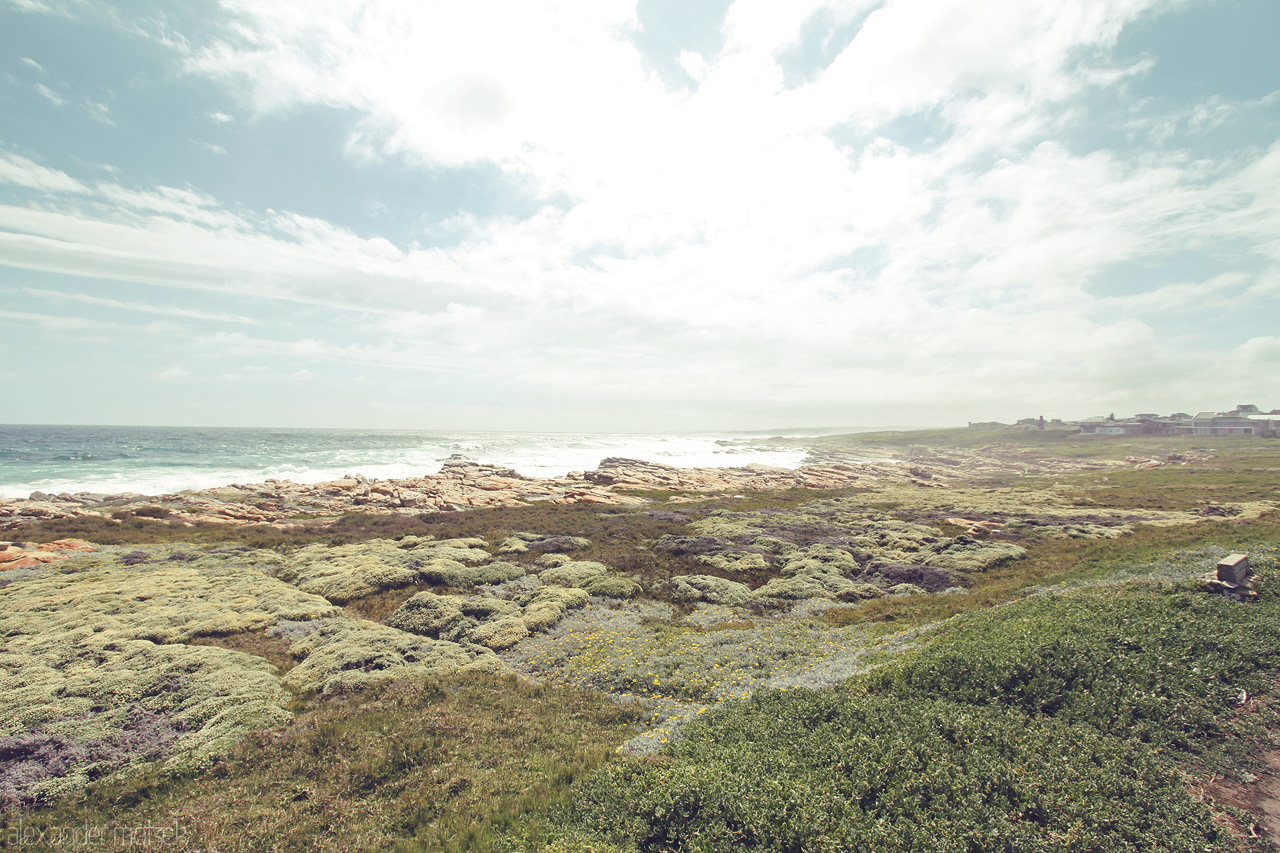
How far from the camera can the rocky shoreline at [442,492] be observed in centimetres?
3716

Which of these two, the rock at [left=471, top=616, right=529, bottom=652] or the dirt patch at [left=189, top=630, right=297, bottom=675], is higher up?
the dirt patch at [left=189, top=630, right=297, bottom=675]

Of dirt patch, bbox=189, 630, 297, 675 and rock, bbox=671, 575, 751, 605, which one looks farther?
rock, bbox=671, 575, 751, 605

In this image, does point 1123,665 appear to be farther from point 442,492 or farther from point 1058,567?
point 442,492

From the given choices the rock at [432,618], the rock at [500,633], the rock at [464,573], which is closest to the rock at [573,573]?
the rock at [464,573]

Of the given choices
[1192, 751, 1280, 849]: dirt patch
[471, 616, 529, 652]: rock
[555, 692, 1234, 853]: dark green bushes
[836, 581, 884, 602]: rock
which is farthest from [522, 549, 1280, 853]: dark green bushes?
[836, 581, 884, 602]: rock

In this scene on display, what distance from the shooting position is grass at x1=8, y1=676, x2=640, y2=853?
6.83m

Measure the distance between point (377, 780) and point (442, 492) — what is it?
4401 cm

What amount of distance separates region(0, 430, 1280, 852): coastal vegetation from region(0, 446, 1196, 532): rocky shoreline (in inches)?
735

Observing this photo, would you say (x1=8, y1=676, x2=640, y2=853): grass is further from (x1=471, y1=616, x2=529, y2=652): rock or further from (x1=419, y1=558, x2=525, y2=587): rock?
(x1=419, y1=558, x2=525, y2=587): rock

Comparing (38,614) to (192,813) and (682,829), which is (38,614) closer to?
(192,813)

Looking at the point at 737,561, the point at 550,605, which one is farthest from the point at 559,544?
the point at 737,561

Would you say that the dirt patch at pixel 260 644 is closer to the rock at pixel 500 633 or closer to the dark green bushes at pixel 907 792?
the rock at pixel 500 633

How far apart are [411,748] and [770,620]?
12.1 metres

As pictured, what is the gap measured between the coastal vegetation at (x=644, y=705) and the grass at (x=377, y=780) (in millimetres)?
51
